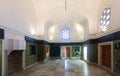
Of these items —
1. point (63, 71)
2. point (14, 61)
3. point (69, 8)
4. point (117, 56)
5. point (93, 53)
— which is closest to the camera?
point (117, 56)

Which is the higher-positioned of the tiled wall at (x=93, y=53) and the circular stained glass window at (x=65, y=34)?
the circular stained glass window at (x=65, y=34)

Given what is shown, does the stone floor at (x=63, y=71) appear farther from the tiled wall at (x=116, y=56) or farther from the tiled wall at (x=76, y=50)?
the tiled wall at (x=76, y=50)

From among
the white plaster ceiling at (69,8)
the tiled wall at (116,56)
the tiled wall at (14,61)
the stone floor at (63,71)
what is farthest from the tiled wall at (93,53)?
the tiled wall at (14,61)

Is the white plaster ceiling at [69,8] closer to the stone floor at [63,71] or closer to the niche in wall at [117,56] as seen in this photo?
the stone floor at [63,71]

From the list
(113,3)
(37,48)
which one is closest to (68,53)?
(37,48)

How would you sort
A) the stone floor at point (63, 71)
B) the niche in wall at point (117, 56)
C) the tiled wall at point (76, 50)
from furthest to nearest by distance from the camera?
the tiled wall at point (76, 50), the stone floor at point (63, 71), the niche in wall at point (117, 56)

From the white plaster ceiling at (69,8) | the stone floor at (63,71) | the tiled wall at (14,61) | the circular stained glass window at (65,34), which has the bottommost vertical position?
the stone floor at (63,71)

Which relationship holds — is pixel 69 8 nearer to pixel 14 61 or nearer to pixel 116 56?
pixel 116 56

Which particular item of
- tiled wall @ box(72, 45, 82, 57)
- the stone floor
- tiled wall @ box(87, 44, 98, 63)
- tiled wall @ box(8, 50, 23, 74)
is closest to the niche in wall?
the stone floor

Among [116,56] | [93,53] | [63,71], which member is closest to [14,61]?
[63,71]

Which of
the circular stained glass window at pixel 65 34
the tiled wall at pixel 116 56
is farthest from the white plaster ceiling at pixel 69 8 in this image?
the circular stained glass window at pixel 65 34

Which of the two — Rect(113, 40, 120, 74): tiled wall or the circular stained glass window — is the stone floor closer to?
→ Rect(113, 40, 120, 74): tiled wall

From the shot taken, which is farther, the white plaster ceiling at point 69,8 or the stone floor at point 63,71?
the white plaster ceiling at point 69,8

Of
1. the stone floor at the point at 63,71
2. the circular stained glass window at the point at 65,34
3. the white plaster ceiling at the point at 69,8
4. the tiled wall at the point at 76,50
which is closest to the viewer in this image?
the stone floor at the point at 63,71
